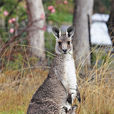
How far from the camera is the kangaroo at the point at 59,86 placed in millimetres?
4289

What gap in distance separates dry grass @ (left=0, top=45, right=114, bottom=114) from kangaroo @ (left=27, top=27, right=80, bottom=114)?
0.90 m

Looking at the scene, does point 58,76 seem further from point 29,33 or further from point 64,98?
point 29,33

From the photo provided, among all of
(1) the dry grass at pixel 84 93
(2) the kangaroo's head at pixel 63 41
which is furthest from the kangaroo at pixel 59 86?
(1) the dry grass at pixel 84 93

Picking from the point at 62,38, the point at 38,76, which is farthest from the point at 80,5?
the point at 62,38

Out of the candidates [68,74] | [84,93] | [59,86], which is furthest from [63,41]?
[84,93]

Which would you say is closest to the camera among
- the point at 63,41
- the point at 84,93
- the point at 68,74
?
the point at 63,41

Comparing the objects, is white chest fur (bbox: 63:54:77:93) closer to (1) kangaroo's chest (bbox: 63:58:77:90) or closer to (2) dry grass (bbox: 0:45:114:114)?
(1) kangaroo's chest (bbox: 63:58:77:90)

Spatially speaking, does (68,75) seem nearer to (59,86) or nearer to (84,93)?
(59,86)

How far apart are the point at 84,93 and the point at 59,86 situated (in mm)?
1282

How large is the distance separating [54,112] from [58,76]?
0.50 m

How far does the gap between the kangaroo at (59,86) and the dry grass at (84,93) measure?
905 millimetres

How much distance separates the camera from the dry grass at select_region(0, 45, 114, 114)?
17.8 ft

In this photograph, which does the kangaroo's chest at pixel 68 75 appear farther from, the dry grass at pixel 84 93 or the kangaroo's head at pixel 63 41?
the dry grass at pixel 84 93

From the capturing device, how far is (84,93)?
5.56 meters
